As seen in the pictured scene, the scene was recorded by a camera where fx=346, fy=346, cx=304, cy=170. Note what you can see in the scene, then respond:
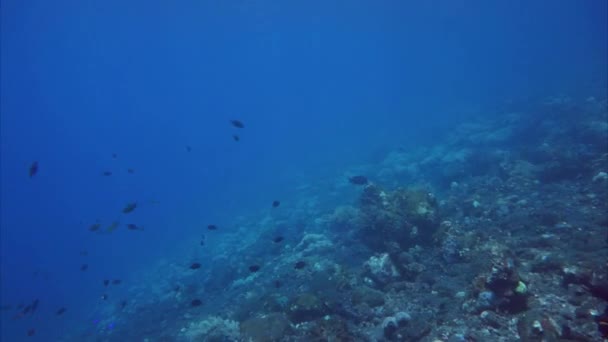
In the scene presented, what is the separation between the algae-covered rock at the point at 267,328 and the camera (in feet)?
33.3

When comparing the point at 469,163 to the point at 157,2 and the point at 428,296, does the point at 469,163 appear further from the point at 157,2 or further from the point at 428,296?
the point at 157,2

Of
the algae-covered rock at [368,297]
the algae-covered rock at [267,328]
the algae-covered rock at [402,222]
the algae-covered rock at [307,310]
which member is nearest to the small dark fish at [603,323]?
the algae-covered rock at [368,297]

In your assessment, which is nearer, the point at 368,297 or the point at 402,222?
the point at 368,297

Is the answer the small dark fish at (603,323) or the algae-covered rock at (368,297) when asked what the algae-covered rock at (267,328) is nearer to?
the algae-covered rock at (368,297)

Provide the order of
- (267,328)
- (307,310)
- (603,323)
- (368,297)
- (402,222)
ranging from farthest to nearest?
(402,222) → (368,297) → (307,310) → (267,328) → (603,323)

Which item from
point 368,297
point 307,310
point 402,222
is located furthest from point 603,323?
point 402,222

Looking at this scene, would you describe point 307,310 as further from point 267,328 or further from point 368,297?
point 368,297

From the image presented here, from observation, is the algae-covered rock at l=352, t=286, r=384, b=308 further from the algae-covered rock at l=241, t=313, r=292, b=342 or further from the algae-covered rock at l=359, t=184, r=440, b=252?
the algae-covered rock at l=241, t=313, r=292, b=342

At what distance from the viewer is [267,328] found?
1052cm

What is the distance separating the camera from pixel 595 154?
17.5 metres

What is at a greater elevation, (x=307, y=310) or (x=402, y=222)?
(x=402, y=222)

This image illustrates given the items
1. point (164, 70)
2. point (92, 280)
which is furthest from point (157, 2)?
point (164, 70)

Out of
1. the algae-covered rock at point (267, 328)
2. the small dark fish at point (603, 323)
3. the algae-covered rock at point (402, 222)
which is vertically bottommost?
the algae-covered rock at point (267, 328)

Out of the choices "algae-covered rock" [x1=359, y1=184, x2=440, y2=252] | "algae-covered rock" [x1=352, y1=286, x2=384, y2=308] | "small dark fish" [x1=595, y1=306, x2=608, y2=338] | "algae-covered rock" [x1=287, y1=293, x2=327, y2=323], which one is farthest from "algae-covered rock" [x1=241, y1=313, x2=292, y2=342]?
"small dark fish" [x1=595, y1=306, x2=608, y2=338]
